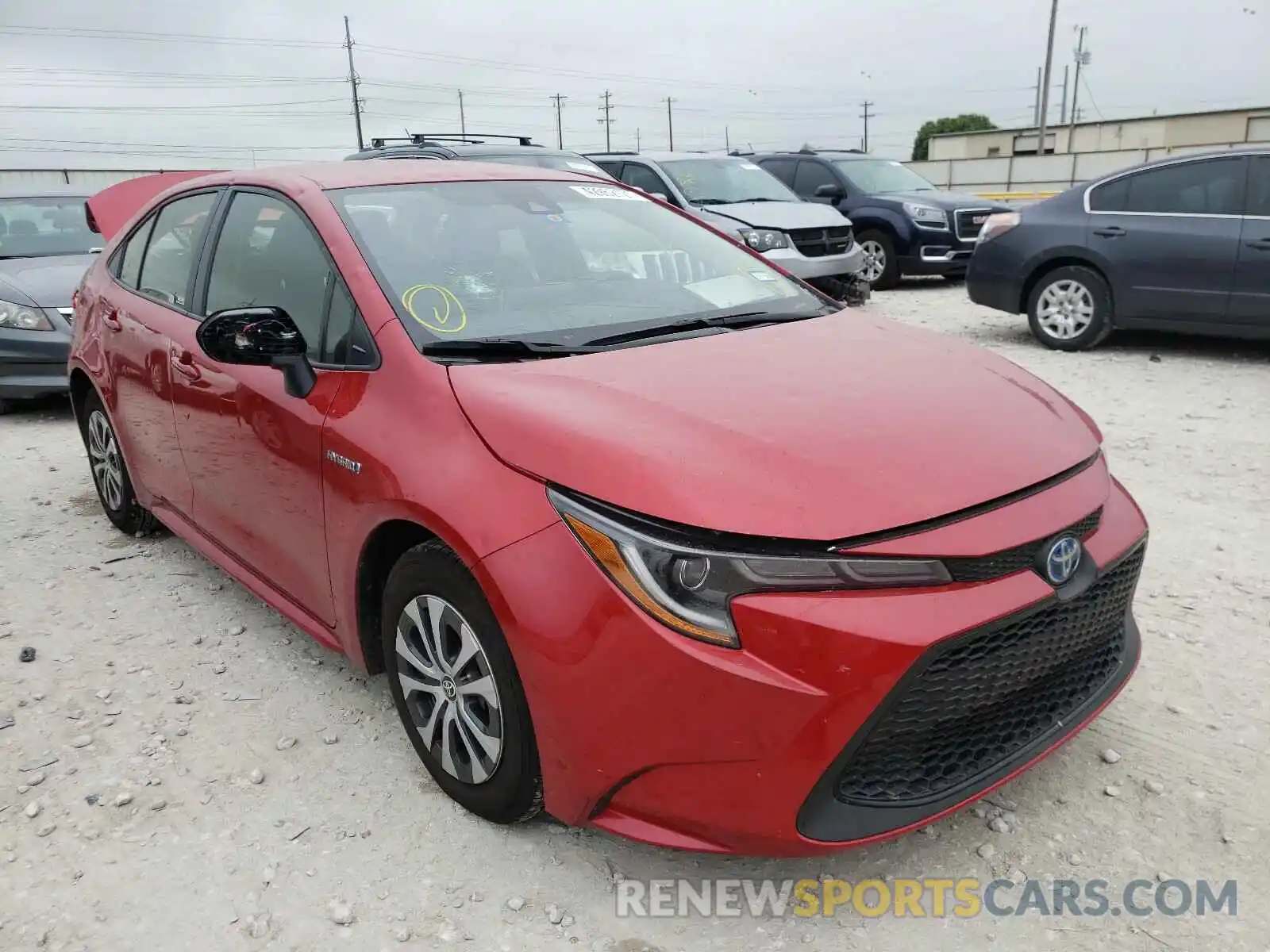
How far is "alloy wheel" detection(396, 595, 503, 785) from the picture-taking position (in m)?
2.26

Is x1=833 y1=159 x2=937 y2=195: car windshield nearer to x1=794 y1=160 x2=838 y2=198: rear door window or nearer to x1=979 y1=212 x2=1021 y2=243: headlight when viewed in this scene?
x1=794 y1=160 x2=838 y2=198: rear door window

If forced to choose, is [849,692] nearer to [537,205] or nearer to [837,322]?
[837,322]

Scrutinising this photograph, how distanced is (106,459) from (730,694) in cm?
381

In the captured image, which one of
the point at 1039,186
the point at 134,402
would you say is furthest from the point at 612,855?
the point at 1039,186

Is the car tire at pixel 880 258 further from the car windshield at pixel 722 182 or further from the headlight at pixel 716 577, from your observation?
the headlight at pixel 716 577

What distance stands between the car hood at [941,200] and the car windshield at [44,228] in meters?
8.59

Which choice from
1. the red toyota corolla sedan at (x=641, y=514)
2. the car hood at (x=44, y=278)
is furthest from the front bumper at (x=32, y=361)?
the red toyota corolla sedan at (x=641, y=514)

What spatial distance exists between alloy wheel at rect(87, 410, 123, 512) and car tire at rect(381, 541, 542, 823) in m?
2.47

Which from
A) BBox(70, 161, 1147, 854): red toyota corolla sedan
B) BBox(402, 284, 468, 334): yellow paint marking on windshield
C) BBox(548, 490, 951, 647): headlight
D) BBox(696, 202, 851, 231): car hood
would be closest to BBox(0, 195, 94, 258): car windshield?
BBox(696, 202, 851, 231): car hood

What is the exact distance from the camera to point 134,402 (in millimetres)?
3898

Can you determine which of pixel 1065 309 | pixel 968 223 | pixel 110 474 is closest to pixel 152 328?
pixel 110 474

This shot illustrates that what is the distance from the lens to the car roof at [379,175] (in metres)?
3.11

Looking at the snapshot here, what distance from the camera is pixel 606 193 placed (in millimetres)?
3568

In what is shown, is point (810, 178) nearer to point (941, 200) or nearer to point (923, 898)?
point (941, 200)
